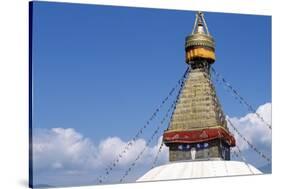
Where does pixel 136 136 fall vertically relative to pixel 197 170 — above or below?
above

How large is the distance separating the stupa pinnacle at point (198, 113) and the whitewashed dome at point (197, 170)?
0.18 ft

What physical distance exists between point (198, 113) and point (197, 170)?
497 mm

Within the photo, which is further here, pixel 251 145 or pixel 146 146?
pixel 251 145

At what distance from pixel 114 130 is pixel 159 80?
60cm

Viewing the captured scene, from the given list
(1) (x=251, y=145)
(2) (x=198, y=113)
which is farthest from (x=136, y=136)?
(1) (x=251, y=145)

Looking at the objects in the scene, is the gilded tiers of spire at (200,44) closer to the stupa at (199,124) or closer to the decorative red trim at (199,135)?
the stupa at (199,124)

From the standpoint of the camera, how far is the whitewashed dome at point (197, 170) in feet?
17.2

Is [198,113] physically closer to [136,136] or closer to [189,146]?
[189,146]

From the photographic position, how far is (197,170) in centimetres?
542

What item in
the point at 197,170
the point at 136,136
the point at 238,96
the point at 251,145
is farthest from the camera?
the point at 251,145

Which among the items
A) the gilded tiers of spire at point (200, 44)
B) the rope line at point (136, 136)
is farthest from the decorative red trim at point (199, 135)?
the gilded tiers of spire at point (200, 44)

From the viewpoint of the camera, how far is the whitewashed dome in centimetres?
524
